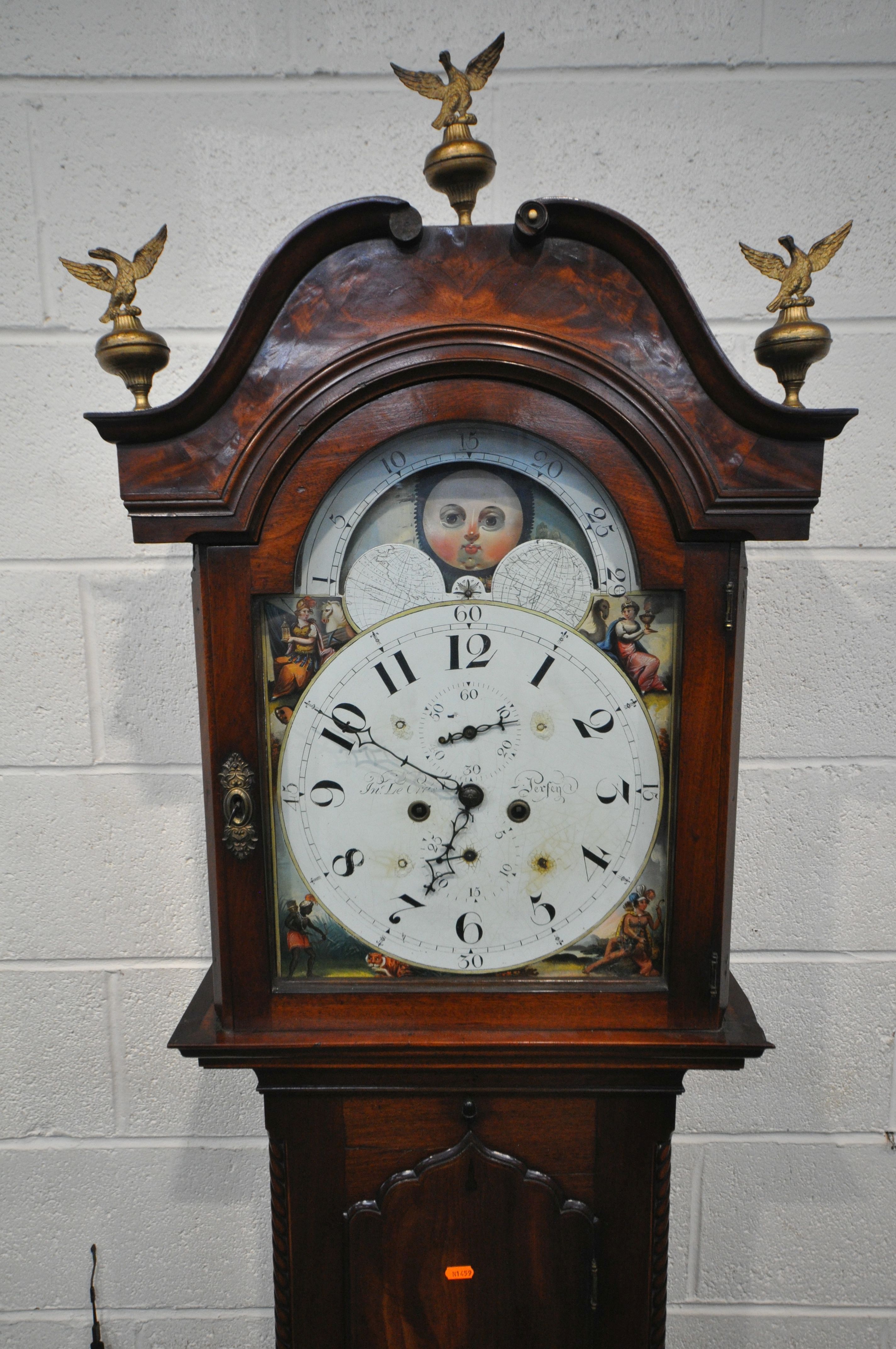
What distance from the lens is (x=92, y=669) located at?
1029 mm

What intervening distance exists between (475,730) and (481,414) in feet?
0.90

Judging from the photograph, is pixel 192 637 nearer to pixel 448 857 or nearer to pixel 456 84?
Result: pixel 448 857

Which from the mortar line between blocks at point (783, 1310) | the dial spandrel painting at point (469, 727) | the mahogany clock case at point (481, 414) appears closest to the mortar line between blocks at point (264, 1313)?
the mortar line between blocks at point (783, 1310)

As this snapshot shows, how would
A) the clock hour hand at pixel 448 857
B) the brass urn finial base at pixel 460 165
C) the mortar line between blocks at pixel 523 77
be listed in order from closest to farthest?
the brass urn finial base at pixel 460 165
the clock hour hand at pixel 448 857
the mortar line between blocks at pixel 523 77

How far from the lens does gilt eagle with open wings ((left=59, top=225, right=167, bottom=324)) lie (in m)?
0.67

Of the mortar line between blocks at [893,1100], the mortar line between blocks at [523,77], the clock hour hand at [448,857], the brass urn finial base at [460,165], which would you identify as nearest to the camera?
the brass urn finial base at [460,165]

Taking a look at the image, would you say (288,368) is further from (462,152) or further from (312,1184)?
(312,1184)

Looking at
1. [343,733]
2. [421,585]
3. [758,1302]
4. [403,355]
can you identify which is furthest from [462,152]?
[758,1302]

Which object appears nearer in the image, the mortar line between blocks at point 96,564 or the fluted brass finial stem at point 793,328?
the fluted brass finial stem at point 793,328

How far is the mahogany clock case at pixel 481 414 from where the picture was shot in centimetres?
65

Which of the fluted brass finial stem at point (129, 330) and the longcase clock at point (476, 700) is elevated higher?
the fluted brass finial stem at point (129, 330)

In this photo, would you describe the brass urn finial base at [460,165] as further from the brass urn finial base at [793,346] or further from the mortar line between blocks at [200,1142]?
the mortar line between blocks at [200,1142]

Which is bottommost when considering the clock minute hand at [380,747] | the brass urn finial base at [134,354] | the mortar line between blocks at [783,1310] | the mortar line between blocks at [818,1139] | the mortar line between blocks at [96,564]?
the mortar line between blocks at [783,1310]

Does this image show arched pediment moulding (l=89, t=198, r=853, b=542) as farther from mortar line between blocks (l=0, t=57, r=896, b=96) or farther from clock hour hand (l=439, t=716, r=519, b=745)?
mortar line between blocks (l=0, t=57, r=896, b=96)
